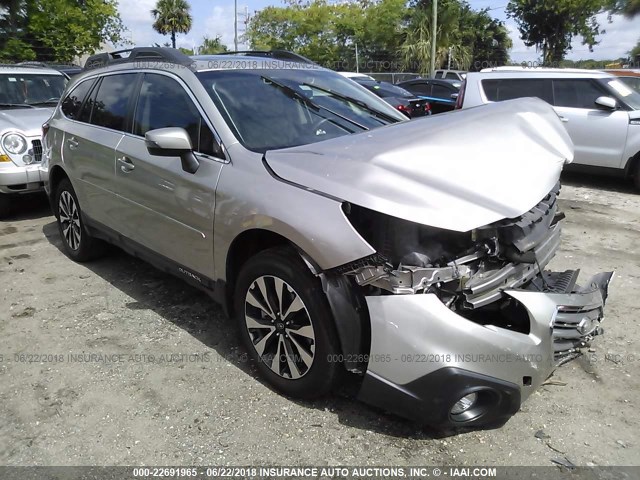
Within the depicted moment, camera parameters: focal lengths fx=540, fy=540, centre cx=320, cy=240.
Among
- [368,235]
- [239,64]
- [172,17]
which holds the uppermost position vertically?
[172,17]

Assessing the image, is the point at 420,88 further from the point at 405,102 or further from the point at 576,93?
the point at 576,93

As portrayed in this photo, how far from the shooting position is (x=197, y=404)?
2988 millimetres

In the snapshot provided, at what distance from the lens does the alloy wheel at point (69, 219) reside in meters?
4.92

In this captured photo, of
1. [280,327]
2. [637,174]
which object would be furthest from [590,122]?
[280,327]

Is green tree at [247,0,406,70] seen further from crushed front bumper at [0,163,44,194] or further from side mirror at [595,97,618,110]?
crushed front bumper at [0,163,44,194]

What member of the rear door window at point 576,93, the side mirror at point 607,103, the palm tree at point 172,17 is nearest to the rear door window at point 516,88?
the rear door window at point 576,93

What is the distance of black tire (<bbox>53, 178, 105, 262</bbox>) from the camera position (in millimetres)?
4874

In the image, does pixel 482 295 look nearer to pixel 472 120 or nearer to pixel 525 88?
pixel 472 120

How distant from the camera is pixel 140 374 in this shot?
329 centimetres

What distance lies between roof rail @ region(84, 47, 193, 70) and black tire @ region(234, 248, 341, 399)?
1612 mm

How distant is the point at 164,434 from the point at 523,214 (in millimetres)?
2092

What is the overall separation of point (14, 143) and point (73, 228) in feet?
7.17

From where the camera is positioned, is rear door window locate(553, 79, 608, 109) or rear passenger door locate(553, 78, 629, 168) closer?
rear passenger door locate(553, 78, 629, 168)

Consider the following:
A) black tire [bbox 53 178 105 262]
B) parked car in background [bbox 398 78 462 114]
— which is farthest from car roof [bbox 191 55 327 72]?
parked car in background [bbox 398 78 462 114]
